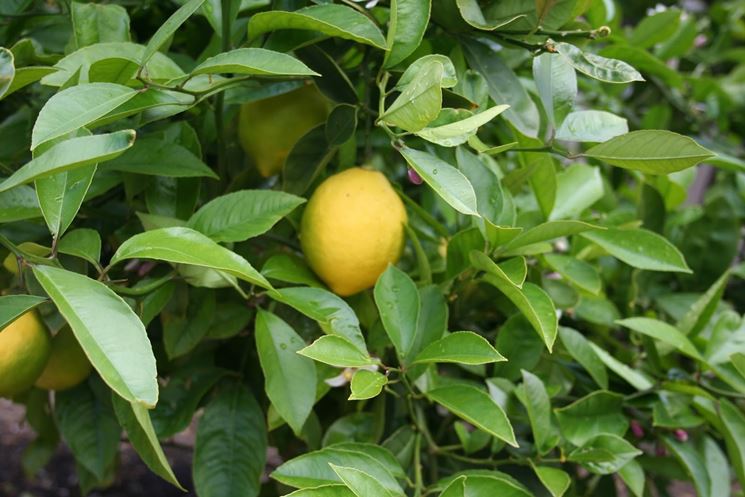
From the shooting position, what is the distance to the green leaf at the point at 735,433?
28.0 inches

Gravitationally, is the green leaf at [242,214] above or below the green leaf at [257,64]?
below

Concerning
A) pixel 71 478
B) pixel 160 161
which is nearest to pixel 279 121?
pixel 160 161

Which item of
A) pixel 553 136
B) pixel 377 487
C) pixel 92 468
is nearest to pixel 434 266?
pixel 553 136

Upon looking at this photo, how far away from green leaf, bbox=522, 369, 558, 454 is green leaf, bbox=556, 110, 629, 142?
0.67ft

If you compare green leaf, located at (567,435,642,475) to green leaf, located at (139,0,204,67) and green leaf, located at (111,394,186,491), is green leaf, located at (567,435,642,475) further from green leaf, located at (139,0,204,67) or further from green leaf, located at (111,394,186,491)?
green leaf, located at (139,0,204,67)

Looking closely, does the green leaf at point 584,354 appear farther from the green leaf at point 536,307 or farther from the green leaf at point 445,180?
the green leaf at point 445,180

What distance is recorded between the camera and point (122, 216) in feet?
2.49

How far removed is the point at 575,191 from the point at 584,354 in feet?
0.59

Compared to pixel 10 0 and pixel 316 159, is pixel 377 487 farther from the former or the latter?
pixel 10 0

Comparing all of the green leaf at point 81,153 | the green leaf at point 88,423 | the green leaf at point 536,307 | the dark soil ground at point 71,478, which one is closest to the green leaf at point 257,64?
the green leaf at point 81,153

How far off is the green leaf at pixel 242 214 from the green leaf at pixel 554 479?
307 mm

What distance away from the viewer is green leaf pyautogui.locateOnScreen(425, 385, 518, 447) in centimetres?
56

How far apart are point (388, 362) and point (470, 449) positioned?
→ 0.12 meters

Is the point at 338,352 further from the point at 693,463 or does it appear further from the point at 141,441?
the point at 693,463
